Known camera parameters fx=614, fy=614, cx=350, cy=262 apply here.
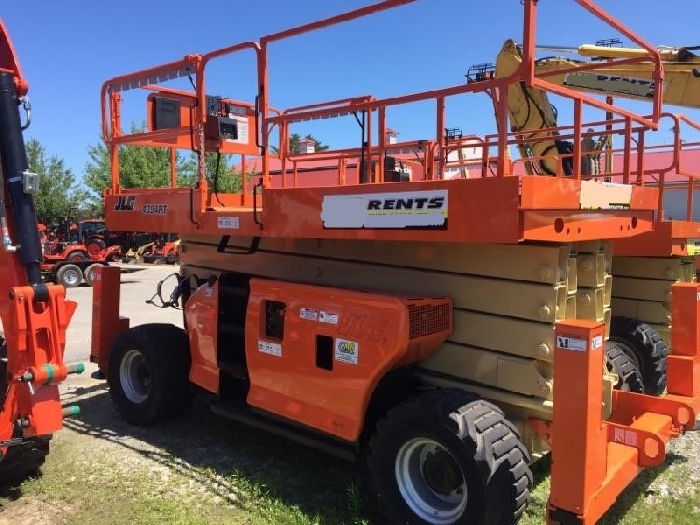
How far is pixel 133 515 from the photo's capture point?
12.4ft

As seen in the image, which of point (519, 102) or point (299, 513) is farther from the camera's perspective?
point (519, 102)

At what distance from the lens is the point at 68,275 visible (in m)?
17.2

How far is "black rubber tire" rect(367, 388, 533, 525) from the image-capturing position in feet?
10.2

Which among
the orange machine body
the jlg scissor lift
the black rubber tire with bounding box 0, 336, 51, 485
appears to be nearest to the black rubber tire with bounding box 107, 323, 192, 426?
the jlg scissor lift

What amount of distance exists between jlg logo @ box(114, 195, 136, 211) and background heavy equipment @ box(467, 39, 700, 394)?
341 centimetres

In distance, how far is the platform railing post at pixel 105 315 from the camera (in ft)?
19.7

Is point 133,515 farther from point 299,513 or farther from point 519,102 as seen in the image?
point 519,102

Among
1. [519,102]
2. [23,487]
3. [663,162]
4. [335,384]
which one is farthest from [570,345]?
[663,162]

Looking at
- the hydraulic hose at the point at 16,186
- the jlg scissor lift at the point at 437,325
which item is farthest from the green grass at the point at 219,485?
the hydraulic hose at the point at 16,186

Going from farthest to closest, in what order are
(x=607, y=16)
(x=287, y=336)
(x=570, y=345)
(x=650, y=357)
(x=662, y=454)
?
(x=650, y=357) → (x=287, y=336) → (x=607, y=16) → (x=662, y=454) → (x=570, y=345)

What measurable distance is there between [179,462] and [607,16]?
163 inches

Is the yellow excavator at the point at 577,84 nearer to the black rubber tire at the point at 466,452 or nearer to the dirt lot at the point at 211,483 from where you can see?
the dirt lot at the point at 211,483

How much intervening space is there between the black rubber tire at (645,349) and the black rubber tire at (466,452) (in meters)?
2.75

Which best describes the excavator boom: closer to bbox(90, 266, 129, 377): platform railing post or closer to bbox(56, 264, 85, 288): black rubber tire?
bbox(90, 266, 129, 377): platform railing post
